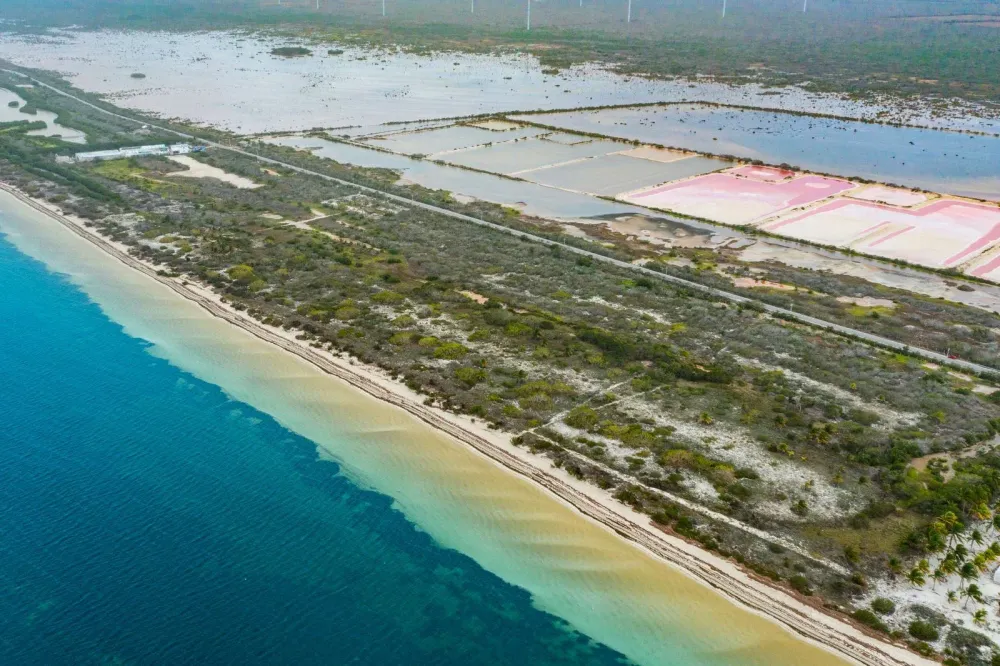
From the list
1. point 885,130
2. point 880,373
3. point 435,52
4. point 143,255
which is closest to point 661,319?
point 880,373

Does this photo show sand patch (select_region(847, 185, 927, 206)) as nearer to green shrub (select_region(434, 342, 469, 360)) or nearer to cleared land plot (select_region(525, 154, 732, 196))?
cleared land plot (select_region(525, 154, 732, 196))

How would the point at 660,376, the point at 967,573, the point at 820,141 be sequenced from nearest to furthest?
the point at 967,573 < the point at 660,376 < the point at 820,141

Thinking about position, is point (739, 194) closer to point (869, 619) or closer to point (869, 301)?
point (869, 301)

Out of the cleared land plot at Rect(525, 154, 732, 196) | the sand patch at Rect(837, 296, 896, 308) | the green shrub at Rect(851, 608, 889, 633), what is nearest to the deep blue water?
the green shrub at Rect(851, 608, 889, 633)

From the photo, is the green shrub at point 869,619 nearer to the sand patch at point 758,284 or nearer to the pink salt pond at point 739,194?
the sand patch at point 758,284

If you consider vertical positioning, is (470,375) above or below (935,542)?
above

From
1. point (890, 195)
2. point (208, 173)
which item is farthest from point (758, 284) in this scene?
point (208, 173)
